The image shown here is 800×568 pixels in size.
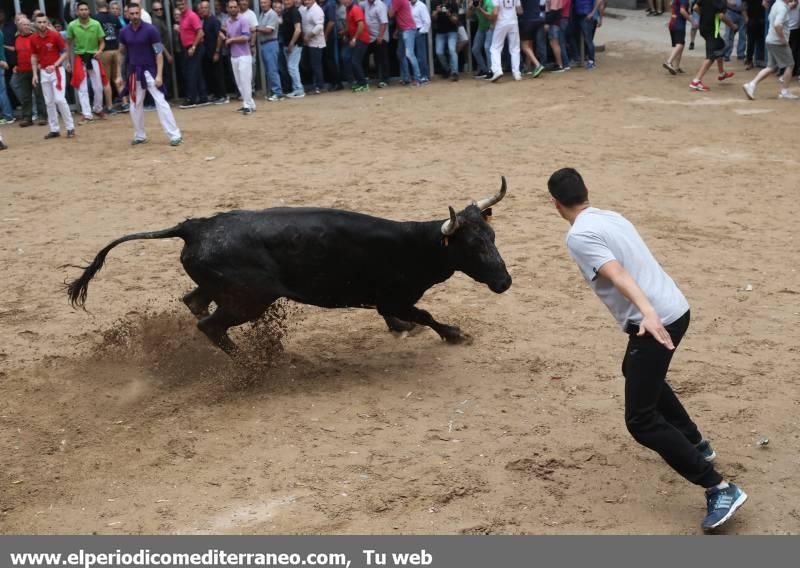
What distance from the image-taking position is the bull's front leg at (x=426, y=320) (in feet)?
25.3

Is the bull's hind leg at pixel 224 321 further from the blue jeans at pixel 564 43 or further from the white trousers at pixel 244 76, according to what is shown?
the blue jeans at pixel 564 43

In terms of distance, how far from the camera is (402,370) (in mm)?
7570

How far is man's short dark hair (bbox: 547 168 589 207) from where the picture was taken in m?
5.16

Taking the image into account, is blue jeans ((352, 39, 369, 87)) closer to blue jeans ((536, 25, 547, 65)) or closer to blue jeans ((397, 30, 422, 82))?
blue jeans ((397, 30, 422, 82))

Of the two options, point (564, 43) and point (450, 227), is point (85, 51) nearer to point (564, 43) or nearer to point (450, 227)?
point (564, 43)

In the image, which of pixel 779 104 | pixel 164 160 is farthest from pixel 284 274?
pixel 779 104

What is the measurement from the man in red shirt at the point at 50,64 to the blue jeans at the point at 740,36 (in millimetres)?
12115

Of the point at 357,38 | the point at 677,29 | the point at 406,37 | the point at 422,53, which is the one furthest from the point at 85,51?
the point at 677,29

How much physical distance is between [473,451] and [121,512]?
2.00 metres

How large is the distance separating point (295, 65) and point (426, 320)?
43.4 feet

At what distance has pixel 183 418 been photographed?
6.92 meters

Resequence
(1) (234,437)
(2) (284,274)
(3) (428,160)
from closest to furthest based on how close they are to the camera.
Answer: (1) (234,437) → (2) (284,274) → (3) (428,160)

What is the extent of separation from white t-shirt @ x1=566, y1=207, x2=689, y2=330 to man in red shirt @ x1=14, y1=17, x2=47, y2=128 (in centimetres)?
1365

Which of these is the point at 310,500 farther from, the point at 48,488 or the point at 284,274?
the point at 284,274
